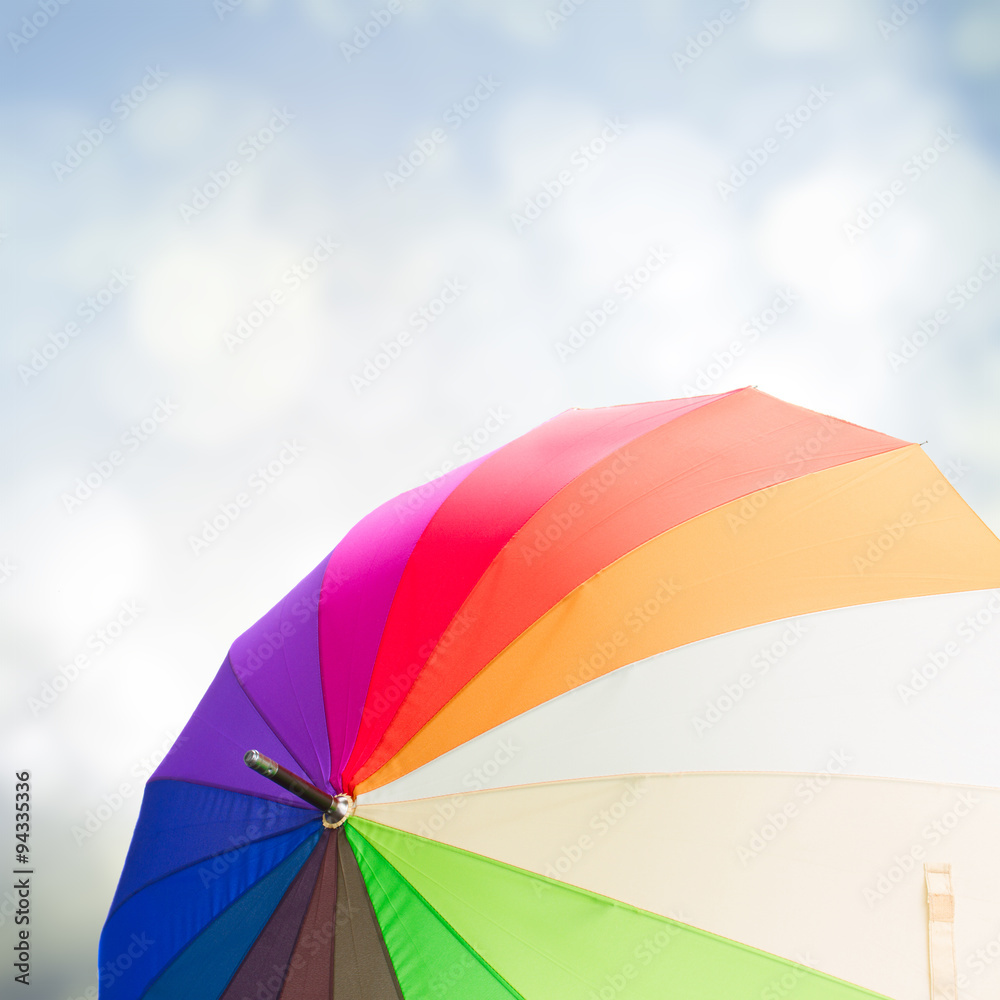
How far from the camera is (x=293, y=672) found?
4852 mm

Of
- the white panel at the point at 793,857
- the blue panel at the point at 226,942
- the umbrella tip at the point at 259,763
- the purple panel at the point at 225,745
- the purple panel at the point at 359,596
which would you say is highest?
the purple panel at the point at 359,596

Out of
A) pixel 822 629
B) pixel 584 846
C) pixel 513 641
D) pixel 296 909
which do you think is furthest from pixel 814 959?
pixel 296 909

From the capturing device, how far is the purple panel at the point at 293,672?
4418mm

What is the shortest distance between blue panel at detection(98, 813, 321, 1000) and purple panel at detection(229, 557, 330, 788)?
39cm

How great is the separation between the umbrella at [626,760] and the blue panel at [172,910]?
0.02 metres

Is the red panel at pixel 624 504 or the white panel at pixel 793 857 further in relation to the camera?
the red panel at pixel 624 504

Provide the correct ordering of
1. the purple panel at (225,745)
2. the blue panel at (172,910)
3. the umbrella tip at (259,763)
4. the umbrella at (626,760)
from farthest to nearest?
the purple panel at (225,745), the blue panel at (172,910), the umbrella tip at (259,763), the umbrella at (626,760)

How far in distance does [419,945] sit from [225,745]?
172cm

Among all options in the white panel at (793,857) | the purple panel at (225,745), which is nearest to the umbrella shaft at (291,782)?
the purple panel at (225,745)

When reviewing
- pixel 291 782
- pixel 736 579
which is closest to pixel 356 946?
pixel 291 782

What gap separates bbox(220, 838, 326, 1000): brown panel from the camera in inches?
160

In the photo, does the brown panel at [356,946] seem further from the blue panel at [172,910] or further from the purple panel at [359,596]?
the purple panel at [359,596]

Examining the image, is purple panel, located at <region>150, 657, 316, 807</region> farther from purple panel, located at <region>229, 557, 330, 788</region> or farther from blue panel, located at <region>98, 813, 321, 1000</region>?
blue panel, located at <region>98, 813, 321, 1000</region>

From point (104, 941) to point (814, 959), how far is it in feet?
13.0
